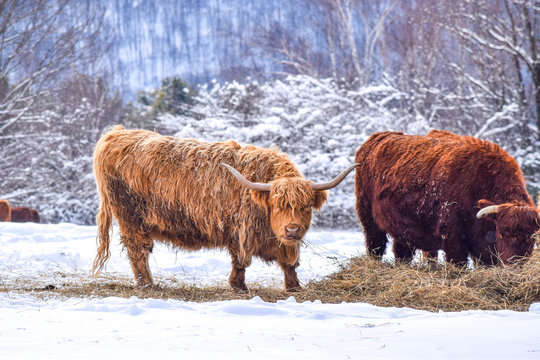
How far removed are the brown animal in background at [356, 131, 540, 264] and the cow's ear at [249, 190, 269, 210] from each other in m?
1.41

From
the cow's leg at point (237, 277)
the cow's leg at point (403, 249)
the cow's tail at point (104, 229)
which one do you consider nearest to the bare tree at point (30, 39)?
the cow's tail at point (104, 229)

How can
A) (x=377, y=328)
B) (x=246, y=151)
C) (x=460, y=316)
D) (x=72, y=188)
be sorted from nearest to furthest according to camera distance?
(x=377, y=328) < (x=460, y=316) < (x=246, y=151) < (x=72, y=188)

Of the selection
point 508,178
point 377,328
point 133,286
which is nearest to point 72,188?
point 133,286

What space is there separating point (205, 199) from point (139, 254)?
86cm

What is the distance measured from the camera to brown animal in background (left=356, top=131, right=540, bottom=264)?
513cm

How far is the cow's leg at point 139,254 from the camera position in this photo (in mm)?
5836

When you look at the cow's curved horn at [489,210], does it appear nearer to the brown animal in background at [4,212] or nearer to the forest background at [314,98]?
the forest background at [314,98]

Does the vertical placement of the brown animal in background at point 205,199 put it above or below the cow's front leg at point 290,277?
above

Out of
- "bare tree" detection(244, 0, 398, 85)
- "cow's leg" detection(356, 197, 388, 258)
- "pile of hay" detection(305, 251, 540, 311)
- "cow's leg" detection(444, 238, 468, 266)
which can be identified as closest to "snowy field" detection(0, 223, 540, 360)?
"pile of hay" detection(305, 251, 540, 311)

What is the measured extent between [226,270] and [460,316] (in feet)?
12.2

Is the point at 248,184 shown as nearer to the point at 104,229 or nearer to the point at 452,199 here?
A: the point at 104,229

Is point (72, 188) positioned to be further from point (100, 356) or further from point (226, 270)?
point (100, 356)

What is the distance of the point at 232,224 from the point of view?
18.3ft

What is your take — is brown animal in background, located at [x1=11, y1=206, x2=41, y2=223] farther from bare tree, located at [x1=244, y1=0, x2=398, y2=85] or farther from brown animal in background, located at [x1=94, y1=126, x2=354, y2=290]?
brown animal in background, located at [x1=94, y1=126, x2=354, y2=290]
